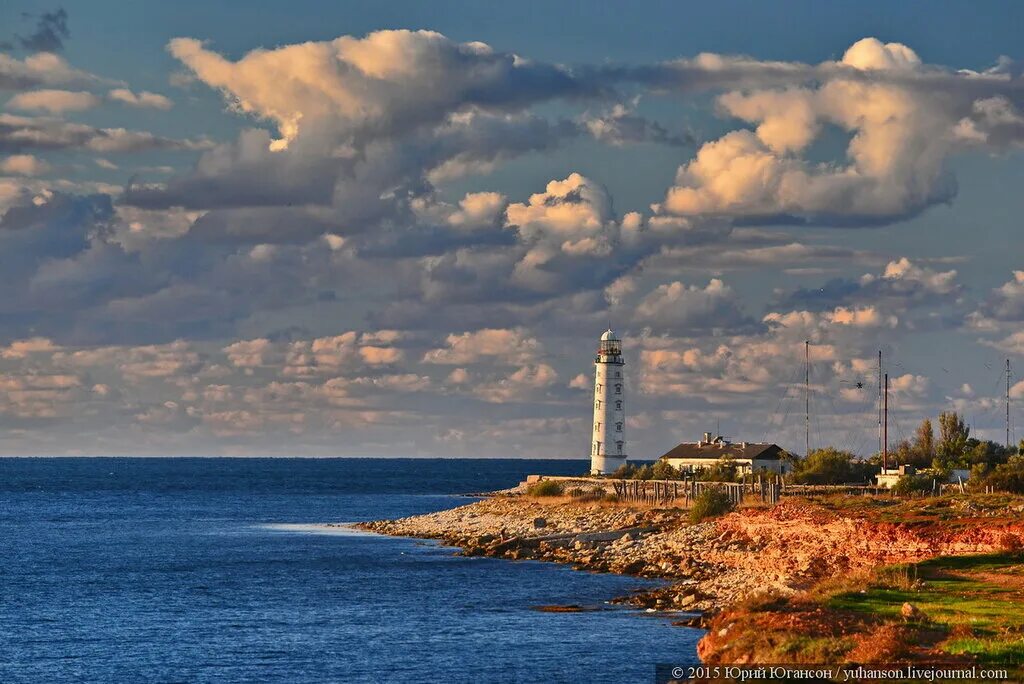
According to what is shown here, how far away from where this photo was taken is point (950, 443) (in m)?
115

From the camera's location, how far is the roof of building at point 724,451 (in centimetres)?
11856

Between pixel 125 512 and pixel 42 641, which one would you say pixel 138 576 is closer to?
pixel 42 641

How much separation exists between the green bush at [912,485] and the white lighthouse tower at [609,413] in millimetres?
38068

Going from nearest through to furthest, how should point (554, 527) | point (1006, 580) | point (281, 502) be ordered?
point (1006, 580), point (554, 527), point (281, 502)

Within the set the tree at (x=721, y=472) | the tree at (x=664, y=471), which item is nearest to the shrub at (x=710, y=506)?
the tree at (x=721, y=472)

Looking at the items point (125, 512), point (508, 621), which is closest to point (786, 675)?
point (508, 621)

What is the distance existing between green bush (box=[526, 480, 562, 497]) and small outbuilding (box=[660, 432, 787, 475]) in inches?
476

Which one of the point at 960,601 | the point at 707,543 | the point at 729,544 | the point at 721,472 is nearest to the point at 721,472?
the point at 721,472

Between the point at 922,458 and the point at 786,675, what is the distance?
88137 mm

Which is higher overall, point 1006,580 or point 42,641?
point 1006,580

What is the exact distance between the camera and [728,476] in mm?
111875

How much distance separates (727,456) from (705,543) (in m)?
48.1

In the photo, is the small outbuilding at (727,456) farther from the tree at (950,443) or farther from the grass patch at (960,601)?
the grass patch at (960,601)

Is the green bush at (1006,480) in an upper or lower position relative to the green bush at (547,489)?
upper
